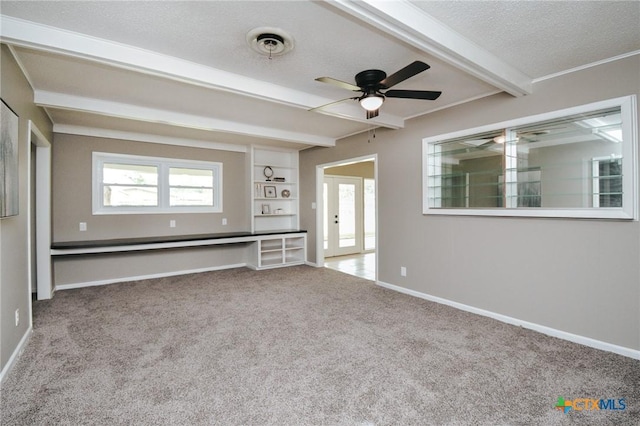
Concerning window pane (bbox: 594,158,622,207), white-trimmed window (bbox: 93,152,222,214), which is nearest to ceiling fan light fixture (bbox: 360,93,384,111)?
window pane (bbox: 594,158,622,207)

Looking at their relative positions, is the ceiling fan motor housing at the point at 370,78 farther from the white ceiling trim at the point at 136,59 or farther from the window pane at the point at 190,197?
the window pane at the point at 190,197

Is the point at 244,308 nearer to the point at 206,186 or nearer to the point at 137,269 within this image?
the point at 137,269

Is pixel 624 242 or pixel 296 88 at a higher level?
pixel 296 88

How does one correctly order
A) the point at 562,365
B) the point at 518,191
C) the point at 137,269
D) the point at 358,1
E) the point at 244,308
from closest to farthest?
the point at 358,1 → the point at 562,365 → the point at 518,191 → the point at 244,308 → the point at 137,269

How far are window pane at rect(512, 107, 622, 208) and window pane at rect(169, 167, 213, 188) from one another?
4866 millimetres

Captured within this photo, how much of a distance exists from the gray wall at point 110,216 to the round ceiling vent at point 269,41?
369cm

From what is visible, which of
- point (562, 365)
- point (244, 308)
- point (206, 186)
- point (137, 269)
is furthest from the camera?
point (206, 186)

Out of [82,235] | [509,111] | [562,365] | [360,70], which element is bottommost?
[562,365]

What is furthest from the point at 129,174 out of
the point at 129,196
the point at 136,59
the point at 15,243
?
the point at 136,59

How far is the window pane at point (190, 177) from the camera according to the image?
17.9 ft

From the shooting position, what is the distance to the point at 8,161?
88.0 inches

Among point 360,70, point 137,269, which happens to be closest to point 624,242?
point 360,70

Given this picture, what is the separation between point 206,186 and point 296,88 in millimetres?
3292

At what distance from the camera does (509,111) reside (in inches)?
125
